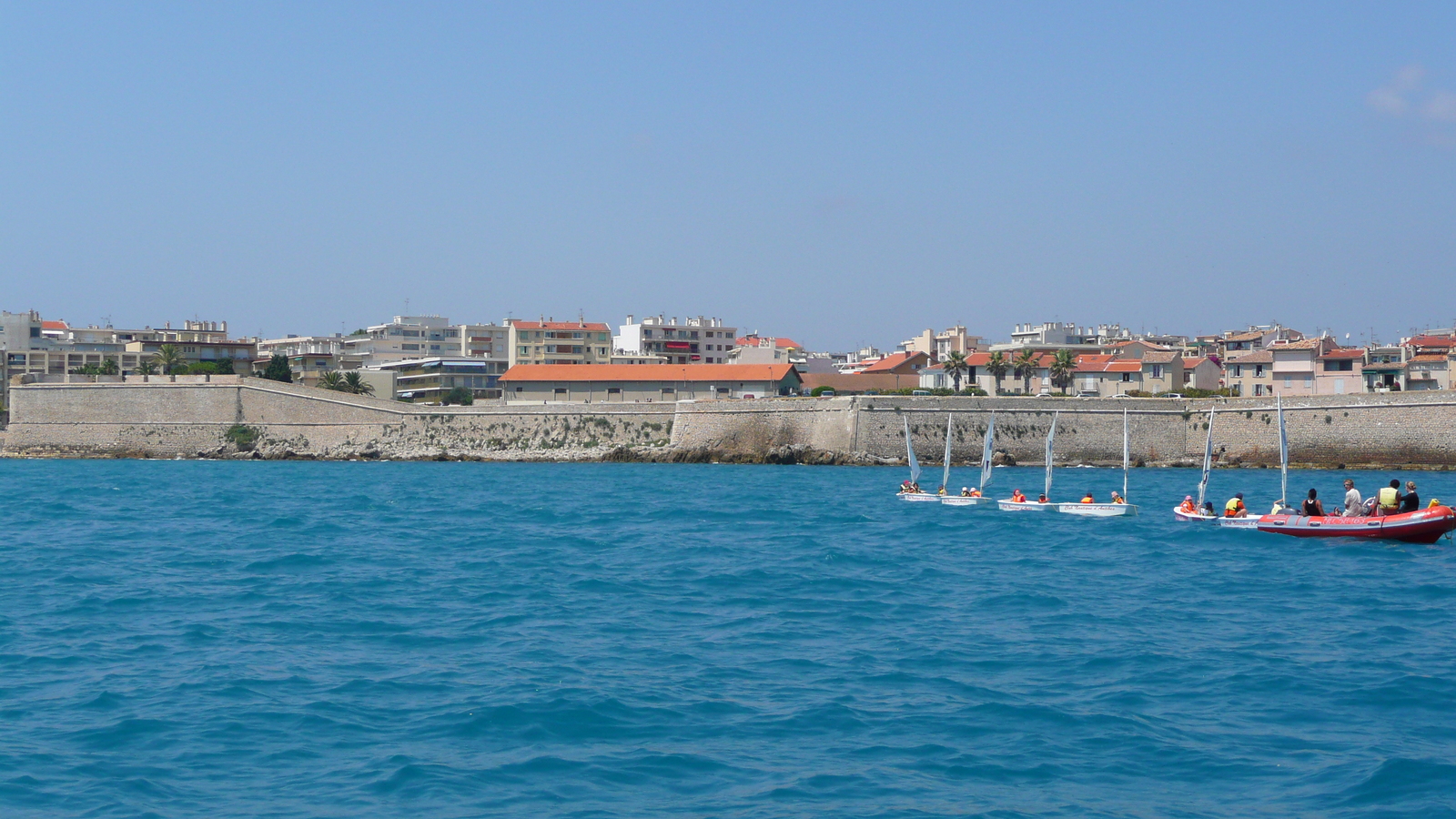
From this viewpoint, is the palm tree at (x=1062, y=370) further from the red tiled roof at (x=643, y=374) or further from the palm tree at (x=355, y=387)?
the palm tree at (x=355, y=387)

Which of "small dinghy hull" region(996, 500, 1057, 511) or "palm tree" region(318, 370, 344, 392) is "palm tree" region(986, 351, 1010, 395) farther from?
"small dinghy hull" region(996, 500, 1057, 511)

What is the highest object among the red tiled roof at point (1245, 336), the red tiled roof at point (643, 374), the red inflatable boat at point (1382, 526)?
the red tiled roof at point (1245, 336)

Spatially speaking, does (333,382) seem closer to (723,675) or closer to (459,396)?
(459,396)

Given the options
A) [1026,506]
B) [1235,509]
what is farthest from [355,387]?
[1235,509]

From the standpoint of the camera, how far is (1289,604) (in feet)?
71.5

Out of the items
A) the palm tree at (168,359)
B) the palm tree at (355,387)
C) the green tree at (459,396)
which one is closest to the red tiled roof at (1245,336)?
the green tree at (459,396)

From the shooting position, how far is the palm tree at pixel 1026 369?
78.2 meters

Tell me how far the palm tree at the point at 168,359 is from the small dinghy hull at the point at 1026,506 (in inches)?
2582

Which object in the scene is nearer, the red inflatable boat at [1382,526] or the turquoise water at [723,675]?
the turquoise water at [723,675]

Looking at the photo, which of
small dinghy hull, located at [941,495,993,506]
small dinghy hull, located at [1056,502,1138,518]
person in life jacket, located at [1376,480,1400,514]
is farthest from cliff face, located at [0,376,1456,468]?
person in life jacket, located at [1376,480,1400,514]

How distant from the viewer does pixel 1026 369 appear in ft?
257

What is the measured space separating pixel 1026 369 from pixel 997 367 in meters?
1.77

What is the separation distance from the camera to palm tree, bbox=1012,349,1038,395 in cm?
7825

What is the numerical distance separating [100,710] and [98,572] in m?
11.9
